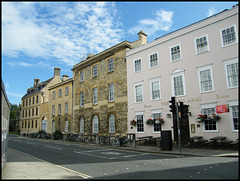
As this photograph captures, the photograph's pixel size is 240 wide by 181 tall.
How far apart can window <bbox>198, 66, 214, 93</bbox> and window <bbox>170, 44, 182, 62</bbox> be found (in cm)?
252

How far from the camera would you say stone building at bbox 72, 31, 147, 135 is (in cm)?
2264

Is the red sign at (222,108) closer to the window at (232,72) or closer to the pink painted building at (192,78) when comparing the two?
the pink painted building at (192,78)

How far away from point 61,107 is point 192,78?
24635 mm

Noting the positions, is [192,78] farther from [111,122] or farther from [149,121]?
[111,122]

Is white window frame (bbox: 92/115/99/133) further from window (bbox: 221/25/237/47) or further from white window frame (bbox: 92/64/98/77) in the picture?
window (bbox: 221/25/237/47)

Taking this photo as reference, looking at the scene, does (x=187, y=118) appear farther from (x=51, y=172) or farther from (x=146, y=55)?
(x=51, y=172)

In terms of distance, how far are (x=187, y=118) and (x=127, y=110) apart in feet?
23.4

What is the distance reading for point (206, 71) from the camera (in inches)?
620

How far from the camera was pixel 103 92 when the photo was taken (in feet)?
82.7

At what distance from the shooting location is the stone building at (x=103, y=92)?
2264 cm

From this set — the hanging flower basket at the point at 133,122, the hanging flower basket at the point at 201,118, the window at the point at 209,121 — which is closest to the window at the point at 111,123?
the hanging flower basket at the point at 133,122

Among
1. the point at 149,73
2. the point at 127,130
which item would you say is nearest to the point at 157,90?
the point at 149,73

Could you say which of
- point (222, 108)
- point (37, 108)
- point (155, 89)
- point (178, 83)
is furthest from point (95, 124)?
point (37, 108)

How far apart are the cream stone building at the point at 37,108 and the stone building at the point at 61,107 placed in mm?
2490
